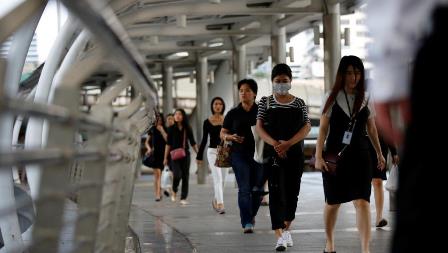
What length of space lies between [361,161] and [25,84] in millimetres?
15989

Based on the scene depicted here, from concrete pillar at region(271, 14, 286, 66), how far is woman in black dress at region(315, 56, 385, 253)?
732 inches

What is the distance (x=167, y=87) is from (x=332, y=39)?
21.3 meters

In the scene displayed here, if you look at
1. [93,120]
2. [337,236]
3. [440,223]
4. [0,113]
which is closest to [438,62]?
[440,223]

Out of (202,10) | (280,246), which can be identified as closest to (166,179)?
(202,10)

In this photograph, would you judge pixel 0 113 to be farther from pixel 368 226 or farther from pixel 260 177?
pixel 260 177

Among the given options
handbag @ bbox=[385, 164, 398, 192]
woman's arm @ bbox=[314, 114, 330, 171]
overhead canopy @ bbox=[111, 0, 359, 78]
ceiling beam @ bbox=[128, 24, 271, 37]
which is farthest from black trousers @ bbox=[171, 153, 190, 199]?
woman's arm @ bbox=[314, 114, 330, 171]

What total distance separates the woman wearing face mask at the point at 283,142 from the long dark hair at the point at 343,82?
174 cm

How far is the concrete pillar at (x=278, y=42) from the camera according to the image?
2762cm

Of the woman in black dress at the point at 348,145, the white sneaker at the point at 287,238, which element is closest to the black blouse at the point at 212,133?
the white sneaker at the point at 287,238

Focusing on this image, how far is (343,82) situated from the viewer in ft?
29.1

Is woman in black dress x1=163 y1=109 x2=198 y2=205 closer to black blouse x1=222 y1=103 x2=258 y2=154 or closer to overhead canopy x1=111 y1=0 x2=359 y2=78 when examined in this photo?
overhead canopy x1=111 y1=0 x2=359 y2=78

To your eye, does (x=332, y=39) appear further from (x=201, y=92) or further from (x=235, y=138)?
(x=201, y=92)

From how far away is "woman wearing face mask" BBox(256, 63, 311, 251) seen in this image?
10586 millimetres

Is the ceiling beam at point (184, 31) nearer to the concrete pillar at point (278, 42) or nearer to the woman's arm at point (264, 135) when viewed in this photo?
the concrete pillar at point (278, 42)
